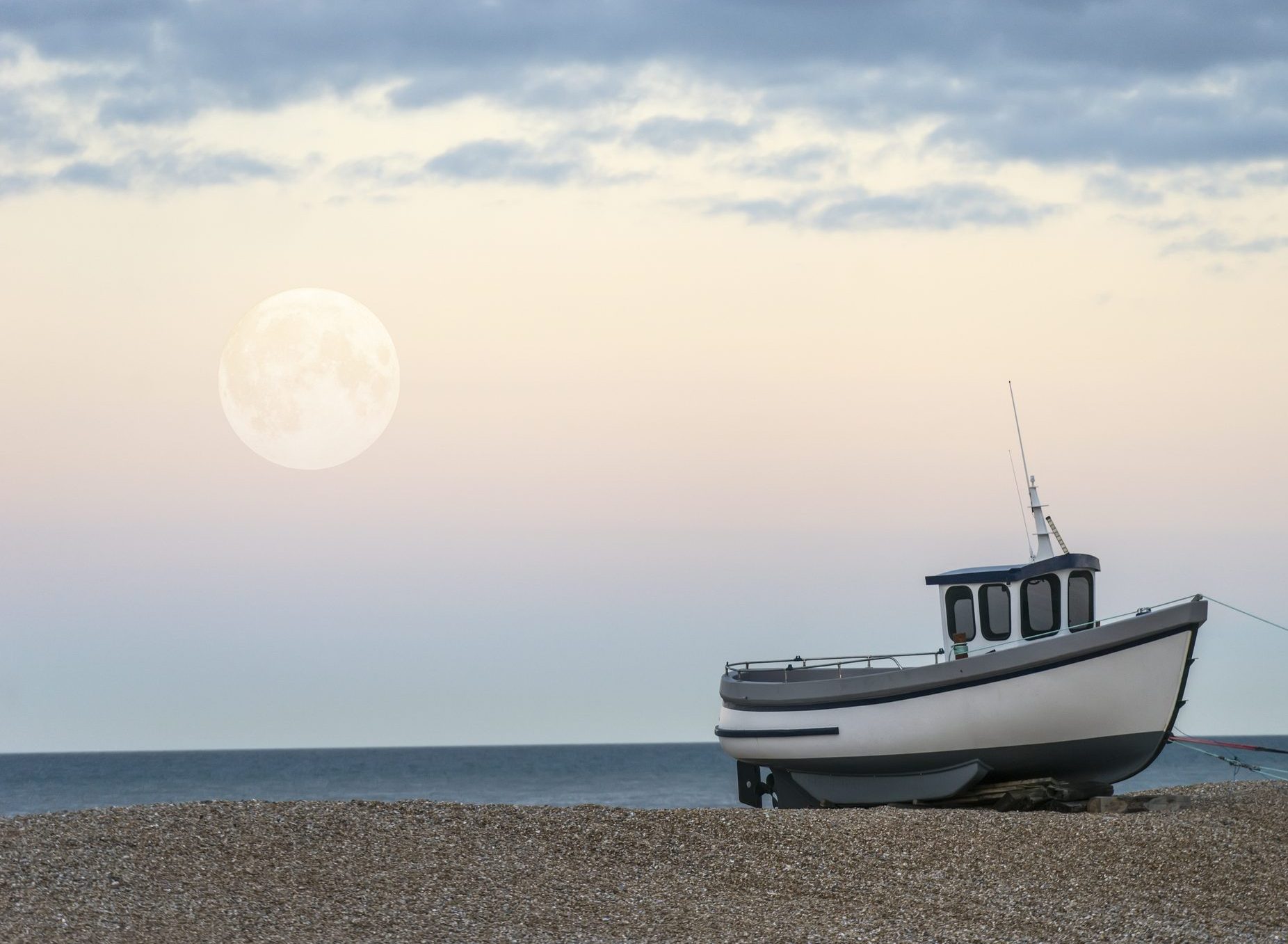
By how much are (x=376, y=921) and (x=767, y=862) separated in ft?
14.0

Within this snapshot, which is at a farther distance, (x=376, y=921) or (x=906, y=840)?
(x=906, y=840)

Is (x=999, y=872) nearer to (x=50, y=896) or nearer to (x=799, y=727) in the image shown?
(x=799, y=727)

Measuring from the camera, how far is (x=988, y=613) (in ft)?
66.4

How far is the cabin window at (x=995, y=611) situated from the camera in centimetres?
2012

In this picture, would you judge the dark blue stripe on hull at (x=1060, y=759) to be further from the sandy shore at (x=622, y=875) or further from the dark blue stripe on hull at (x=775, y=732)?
the sandy shore at (x=622, y=875)

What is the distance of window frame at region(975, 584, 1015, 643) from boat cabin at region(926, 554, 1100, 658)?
1 centimetres

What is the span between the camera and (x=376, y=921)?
11.7 metres

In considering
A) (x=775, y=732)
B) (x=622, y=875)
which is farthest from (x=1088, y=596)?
(x=622, y=875)

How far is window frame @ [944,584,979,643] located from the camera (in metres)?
20.3

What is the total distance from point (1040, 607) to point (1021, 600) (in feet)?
0.97

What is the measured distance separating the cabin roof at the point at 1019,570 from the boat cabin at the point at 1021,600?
0.01 m

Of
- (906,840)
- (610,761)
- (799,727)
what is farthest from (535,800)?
(610,761)

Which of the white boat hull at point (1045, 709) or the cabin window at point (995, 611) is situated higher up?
the cabin window at point (995, 611)

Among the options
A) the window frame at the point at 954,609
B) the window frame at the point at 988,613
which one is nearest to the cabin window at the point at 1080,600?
the window frame at the point at 988,613
